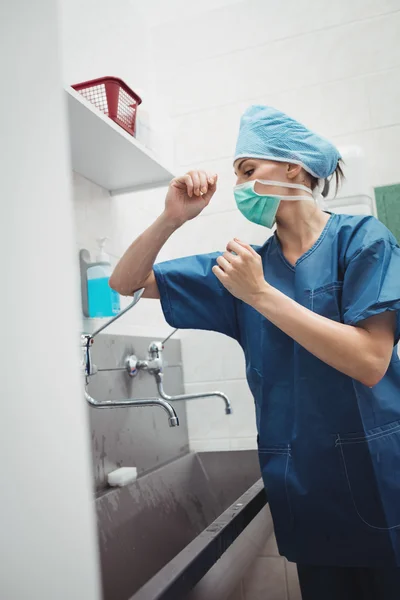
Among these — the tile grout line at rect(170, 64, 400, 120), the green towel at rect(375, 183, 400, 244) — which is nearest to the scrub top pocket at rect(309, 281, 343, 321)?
the green towel at rect(375, 183, 400, 244)

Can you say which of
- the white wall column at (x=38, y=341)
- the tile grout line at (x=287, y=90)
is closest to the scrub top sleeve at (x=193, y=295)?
the white wall column at (x=38, y=341)

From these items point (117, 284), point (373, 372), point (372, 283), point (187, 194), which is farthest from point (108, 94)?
point (373, 372)

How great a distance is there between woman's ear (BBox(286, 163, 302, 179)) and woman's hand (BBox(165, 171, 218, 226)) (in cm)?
19

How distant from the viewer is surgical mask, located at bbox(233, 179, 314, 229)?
137 cm

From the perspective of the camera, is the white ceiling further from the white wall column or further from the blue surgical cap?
the white wall column

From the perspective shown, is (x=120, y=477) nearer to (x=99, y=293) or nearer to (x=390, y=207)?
(x=99, y=293)

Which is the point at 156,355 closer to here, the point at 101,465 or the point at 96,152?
the point at 101,465

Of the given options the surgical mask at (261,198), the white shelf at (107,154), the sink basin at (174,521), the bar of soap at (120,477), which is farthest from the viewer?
the bar of soap at (120,477)

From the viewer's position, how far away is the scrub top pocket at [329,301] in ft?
4.07

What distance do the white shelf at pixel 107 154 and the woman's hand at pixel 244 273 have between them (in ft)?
2.06

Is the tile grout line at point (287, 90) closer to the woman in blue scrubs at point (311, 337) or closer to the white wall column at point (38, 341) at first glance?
the woman in blue scrubs at point (311, 337)

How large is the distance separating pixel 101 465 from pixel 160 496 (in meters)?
0.29

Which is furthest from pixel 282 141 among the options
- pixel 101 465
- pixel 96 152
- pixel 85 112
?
pixel 101 465

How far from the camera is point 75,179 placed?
181cm
